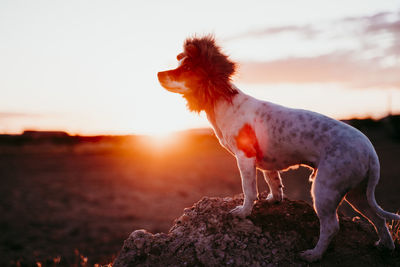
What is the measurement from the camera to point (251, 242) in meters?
4.68

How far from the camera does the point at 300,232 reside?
15.9 ft

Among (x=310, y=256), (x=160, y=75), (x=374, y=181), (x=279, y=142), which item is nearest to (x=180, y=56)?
(x=160, y=75)

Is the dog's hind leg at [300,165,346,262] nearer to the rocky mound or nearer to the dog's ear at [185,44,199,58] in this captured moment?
the rocky mound

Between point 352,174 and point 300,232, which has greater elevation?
point 352,174

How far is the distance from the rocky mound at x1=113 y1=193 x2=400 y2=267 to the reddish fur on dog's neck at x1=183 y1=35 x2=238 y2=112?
1.63 metres

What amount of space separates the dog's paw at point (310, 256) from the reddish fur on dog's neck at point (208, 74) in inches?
87.4

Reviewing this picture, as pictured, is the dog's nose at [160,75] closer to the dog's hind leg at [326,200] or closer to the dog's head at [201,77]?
the dog's head at [201,77]

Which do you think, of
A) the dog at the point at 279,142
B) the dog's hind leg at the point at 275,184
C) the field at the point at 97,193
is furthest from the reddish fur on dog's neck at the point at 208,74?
the field at the point at 97,193

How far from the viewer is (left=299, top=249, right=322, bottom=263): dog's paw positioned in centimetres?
433

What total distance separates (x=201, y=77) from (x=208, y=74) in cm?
11

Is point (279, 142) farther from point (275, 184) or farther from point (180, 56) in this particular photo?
point (180, 56)

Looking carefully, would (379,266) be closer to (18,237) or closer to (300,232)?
(300,232)

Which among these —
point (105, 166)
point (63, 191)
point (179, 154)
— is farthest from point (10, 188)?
point (179, 154)

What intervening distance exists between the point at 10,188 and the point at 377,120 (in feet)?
178
